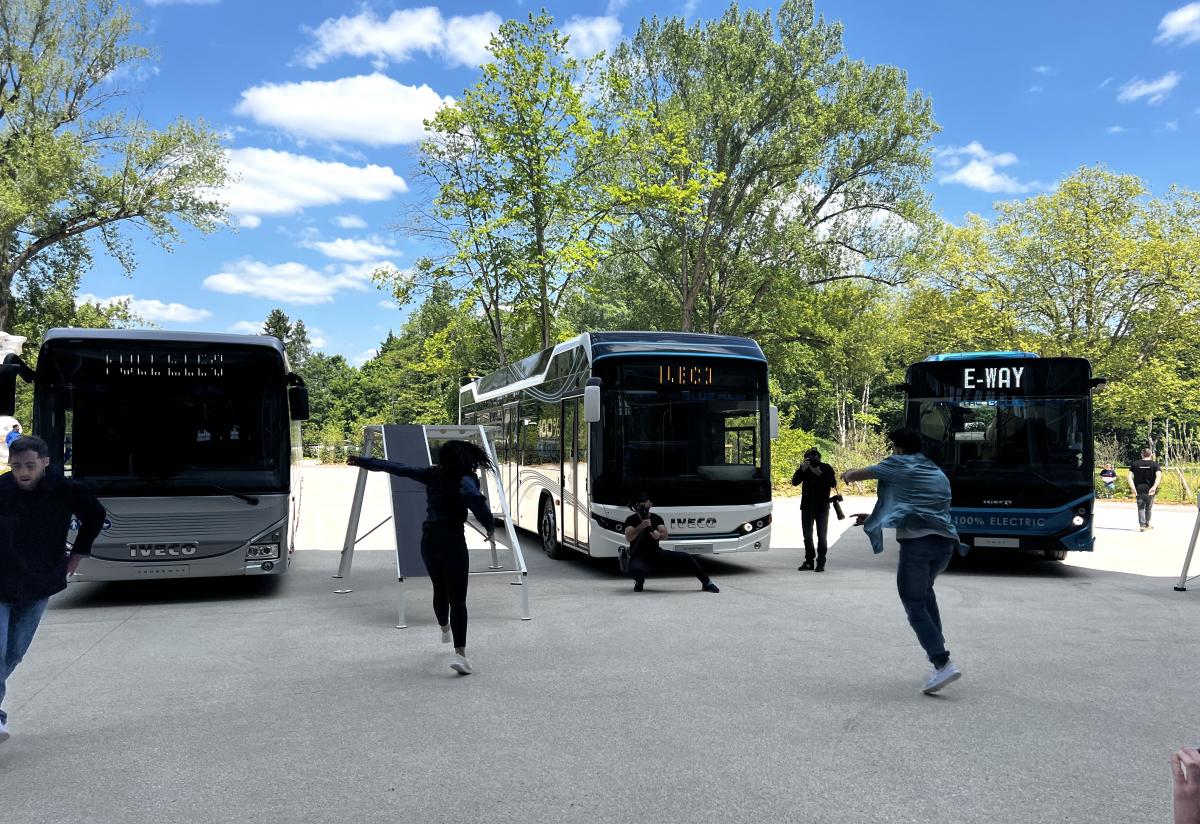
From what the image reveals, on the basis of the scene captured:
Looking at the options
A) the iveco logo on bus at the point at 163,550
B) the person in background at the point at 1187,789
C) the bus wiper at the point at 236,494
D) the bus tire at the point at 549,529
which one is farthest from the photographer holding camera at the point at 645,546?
the person in background at the point at 1187,789

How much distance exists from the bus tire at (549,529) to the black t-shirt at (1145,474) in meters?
12.5

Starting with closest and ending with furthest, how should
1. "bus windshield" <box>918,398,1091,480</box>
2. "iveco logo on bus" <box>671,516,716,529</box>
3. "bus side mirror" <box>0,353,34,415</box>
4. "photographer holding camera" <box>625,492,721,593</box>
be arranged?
1. "bus side mirror" <box>0,353,34,415</box>
2. "photographer holding camera" <box>625,492,721,593</box>
3. "iveco logo on bus" <box>671,516,716,529</box>
4. "bus windshield" <box>918,398,1091,480</box>

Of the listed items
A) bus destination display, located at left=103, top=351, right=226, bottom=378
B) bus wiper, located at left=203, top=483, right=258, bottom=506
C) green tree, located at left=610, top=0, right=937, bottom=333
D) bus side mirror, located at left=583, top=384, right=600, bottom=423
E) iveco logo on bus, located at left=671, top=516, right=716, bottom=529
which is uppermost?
green tree, located at left=610, top=0, right=937, bottom=333

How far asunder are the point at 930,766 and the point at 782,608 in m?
5.28

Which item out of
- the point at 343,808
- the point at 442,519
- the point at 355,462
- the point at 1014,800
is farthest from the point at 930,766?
the point at 355,462

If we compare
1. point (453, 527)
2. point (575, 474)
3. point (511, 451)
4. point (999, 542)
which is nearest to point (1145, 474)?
point (999, 542)

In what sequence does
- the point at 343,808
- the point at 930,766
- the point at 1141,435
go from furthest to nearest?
the point at 1141,435
the point at 930,766
the point at 343,808

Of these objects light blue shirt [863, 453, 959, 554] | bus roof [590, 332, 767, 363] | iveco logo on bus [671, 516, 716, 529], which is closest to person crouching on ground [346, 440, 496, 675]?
light blue shirt [863, 453, 959, 554]

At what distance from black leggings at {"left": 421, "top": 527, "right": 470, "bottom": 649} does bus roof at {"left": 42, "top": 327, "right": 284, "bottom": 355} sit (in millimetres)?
4359

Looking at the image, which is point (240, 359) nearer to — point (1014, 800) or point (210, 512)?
point (210, 512)

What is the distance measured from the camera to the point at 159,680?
23.0 feet

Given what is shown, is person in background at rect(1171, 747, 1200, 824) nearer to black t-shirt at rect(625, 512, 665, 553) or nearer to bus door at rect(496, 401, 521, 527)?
black t-shirt at rect(625, 512, 665, 553)

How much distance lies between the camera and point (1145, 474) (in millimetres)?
19750

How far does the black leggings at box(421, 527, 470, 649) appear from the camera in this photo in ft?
23.1
